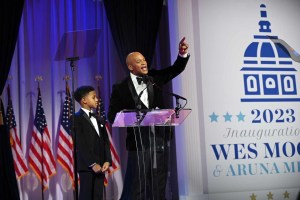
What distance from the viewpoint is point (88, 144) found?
4.46 meters

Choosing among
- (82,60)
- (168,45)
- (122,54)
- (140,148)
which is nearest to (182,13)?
(168,45)

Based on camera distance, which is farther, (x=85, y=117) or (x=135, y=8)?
(x=135, y=8)

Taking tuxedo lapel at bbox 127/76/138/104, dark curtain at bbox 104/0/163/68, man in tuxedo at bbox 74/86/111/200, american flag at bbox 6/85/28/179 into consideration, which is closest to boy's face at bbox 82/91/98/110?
man in tuxedo at bbox 74/86/111/200

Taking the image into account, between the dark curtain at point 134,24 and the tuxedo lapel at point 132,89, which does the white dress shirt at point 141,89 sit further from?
the dark curtain at point 134,24

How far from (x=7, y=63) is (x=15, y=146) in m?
1.03

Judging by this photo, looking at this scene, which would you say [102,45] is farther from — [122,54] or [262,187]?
[262,187]

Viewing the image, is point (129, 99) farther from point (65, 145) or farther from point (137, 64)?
point (65, 145)

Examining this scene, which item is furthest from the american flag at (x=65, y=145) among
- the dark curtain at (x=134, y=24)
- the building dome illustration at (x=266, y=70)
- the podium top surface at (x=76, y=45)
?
the building dome illustration at (x=266, y=70)

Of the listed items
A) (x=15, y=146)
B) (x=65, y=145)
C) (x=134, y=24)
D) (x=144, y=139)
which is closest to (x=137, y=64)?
(x=144, y=139)

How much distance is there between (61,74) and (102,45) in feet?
2.18

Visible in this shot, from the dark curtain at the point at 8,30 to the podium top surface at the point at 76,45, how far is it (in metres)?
0.65

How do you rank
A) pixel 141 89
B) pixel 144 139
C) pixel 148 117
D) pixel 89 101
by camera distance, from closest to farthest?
pixel 148 117 → pixel 144 139 → pixel 141 89 → pixel 89 101

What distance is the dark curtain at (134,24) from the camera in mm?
5816

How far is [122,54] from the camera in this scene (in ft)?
19.0
